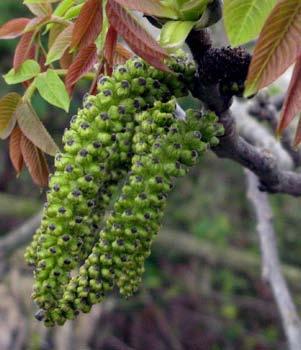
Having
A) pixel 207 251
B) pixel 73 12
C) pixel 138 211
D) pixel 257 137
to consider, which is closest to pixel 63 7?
pixel 73 12

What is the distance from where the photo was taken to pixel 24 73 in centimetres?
165

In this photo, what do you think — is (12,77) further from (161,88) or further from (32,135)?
(161,88)

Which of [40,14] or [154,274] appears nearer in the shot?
[40,14]

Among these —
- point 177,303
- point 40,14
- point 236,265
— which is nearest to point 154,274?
point 177,303

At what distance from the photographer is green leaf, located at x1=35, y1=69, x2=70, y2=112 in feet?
5.24

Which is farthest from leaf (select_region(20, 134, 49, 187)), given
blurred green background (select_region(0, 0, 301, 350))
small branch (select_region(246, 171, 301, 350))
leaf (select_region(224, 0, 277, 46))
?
blurred green background (select_region(0, 0, 301, 350))

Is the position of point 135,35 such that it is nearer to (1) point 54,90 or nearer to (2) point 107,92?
(2) point 107,92

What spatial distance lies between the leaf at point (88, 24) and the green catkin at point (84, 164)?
84 mm

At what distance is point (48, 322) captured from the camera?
57.2 inches

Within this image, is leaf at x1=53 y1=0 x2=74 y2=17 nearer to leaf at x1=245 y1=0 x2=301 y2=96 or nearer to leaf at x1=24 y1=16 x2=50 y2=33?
leaf at x1=24 y1=16 x2=50 y2=33

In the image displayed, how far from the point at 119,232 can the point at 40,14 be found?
622 millimetres

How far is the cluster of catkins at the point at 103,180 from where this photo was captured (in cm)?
135

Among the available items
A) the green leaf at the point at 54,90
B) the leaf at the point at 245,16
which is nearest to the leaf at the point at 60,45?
the green leaf at the point at 54,90

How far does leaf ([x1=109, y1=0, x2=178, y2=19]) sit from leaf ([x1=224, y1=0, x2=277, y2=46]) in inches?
6.3
